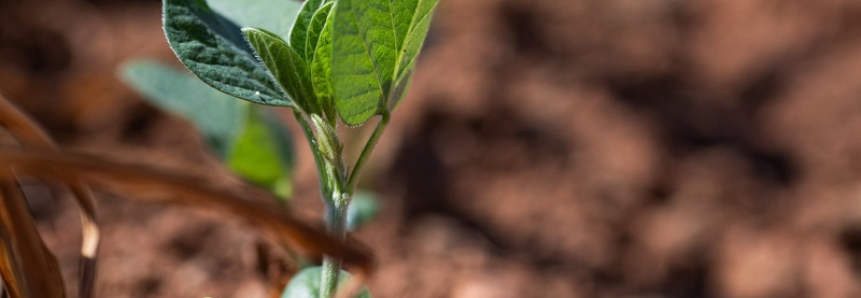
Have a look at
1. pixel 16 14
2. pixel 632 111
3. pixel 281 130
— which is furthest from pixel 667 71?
pixel 16 14

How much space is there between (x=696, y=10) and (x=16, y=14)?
5.73 ft

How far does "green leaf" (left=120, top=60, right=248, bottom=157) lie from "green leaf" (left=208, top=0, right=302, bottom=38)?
0.46 meters

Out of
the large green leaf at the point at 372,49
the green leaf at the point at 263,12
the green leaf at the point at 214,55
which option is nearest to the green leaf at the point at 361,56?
the large green leaf at the point at 372,49

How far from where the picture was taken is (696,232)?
181 cm

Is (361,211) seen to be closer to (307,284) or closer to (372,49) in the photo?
(307,284)

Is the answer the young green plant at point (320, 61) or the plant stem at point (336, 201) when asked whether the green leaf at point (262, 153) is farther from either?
the plant stem at point (336, 201)

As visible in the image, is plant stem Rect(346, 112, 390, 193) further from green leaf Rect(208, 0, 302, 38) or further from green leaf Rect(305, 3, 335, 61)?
green leaf Rect(208, 0, 302, 38)

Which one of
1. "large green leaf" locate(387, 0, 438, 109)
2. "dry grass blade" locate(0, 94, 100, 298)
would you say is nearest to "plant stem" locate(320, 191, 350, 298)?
"large green leaf" locate(387, 0, 438, 109)

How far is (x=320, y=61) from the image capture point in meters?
0.81

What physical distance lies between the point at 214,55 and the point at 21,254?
26 centimetres

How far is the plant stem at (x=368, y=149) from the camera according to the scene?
0.81 meters

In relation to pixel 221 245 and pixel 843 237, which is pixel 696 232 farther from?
pixel 221 245

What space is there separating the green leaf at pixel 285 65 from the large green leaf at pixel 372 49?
6 centimetres

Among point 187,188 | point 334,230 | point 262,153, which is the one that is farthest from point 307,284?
point 262,153
